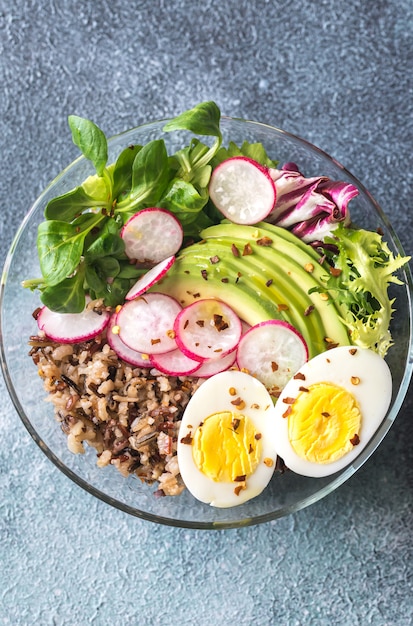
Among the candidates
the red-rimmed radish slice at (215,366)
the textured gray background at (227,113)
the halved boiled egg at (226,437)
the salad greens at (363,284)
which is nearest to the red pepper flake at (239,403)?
the halved boiled egg at (226,437)

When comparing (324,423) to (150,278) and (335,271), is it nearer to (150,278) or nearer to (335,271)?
(335,271)

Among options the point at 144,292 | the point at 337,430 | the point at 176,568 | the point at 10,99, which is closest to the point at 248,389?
the point at 337,430

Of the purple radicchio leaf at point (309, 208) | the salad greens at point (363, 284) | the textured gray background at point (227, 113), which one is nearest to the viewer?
the salad greens at point (363, 284)

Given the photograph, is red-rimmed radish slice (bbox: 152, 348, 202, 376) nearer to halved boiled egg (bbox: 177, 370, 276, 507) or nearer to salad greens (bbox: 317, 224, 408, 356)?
halved boiled egg (bbox: 177, 370, 276, 507)

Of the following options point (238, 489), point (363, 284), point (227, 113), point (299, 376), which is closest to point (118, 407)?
point (238, 489)

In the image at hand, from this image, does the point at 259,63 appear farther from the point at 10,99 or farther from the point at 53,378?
the point at 53,378

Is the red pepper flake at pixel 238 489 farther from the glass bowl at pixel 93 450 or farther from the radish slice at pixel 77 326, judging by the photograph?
the radish slice at pixel 77 326
